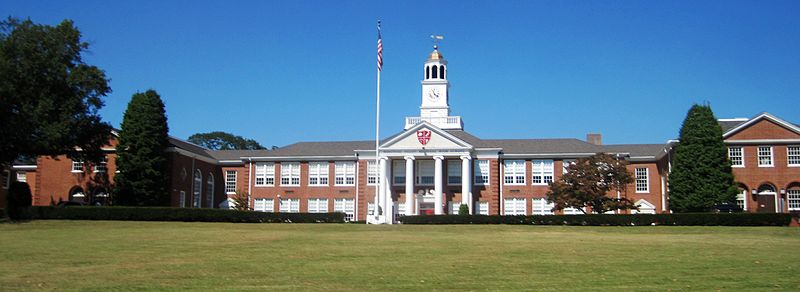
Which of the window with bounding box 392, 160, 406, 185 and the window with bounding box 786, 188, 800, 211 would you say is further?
the window with bounding box 392, 160, 406, 185

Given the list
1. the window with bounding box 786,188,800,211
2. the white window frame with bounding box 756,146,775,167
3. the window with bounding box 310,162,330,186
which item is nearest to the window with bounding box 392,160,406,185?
the window with bounding box 310,162,330,186

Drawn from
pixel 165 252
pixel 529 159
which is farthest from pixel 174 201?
pixel 165 252

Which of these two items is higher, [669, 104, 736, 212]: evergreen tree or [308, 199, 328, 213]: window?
[669, 104, 736, 212]: evergreen tree

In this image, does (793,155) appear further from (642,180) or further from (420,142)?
(420,142)

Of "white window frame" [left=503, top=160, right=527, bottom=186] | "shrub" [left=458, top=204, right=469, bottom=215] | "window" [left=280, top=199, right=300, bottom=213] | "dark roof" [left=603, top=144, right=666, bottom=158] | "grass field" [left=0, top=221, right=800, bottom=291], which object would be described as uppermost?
"dark roof" [left=603, top=144, right=666, bottom=158]

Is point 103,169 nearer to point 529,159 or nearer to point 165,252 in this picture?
point 529,159

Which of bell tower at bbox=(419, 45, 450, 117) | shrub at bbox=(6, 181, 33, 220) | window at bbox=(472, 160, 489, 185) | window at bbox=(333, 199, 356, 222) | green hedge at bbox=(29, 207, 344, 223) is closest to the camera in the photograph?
green hedge at bbox=(29, 207, 344, 223)

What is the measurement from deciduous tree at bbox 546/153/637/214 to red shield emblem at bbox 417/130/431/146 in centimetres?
1175

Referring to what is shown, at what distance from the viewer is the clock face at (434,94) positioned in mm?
70312

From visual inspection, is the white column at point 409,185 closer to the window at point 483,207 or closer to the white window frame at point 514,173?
the window at point 483,207

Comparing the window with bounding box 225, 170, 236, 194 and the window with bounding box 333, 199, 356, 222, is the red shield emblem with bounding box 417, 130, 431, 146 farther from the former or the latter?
the window with bounding box 225, 170, 236, 194

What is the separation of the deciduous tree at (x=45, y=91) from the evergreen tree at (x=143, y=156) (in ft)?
12.6

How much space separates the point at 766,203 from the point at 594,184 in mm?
12257

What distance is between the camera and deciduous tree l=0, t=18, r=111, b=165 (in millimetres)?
43250
